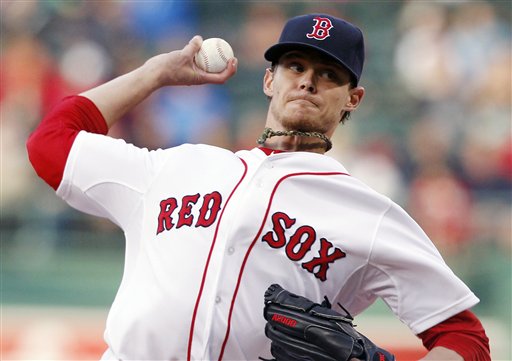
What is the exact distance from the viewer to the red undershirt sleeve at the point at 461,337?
225cm

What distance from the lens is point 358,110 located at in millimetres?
7902

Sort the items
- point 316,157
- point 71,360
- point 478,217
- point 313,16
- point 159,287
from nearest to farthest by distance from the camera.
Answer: point 159,287
point 316,157
point 313,16
point 71,360
point 478,217

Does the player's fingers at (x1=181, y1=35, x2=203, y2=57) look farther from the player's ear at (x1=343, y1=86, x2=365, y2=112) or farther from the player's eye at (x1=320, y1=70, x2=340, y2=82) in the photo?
the player's ear at (x1=343, y1=86, x2=365, y2=112)

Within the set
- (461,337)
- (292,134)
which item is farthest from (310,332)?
(292,134)

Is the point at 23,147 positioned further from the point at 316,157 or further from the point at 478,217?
the point at 316,157

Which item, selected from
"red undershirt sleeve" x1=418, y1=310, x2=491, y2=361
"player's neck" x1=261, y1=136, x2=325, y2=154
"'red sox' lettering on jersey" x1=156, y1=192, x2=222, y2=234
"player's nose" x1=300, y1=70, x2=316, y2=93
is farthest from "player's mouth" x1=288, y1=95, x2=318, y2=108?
"red undershirt sleeve" x1=418, y1=310, x2=491, y2=361

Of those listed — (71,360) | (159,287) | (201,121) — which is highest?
(201,121)

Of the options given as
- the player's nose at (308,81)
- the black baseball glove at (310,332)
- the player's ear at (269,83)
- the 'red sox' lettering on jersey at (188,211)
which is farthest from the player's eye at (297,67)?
the black baseball glove at (310,332)

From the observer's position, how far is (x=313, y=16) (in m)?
2.69

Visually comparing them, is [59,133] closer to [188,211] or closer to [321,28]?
[188,211]

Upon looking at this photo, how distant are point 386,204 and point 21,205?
527 cm

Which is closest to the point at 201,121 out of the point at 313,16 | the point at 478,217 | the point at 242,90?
the point at 242,90

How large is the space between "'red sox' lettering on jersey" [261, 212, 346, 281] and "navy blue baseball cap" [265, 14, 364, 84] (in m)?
0.59

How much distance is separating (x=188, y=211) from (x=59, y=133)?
45 cm
